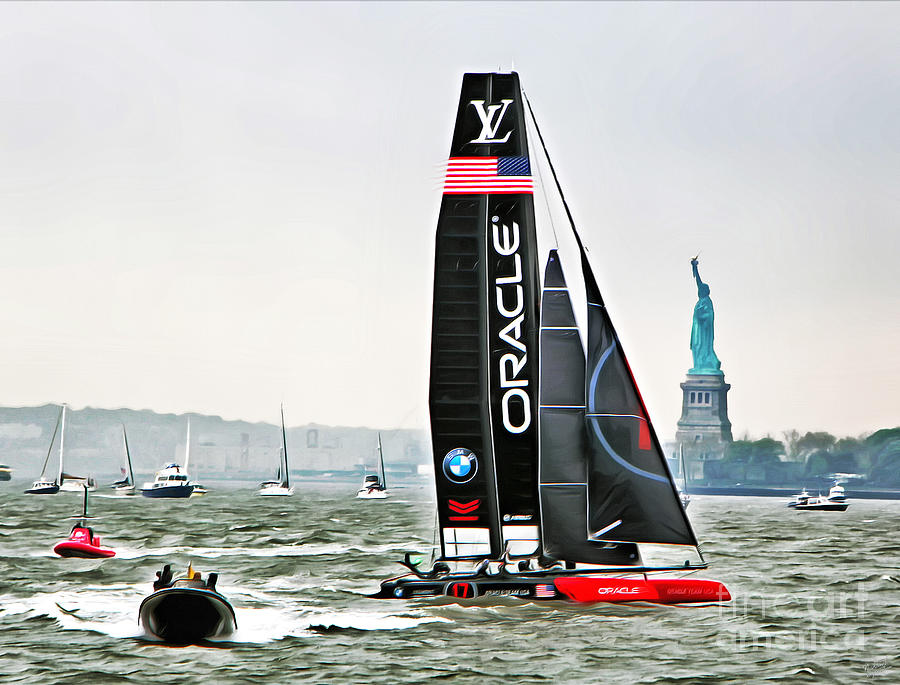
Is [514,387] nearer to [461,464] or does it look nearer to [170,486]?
[461,464]

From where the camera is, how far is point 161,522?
5616cm

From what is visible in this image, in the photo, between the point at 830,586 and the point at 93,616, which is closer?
the point at 93,616

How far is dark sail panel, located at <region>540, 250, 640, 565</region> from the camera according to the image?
19.6 meters

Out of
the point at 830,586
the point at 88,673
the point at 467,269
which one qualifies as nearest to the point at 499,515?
the point at 467,269

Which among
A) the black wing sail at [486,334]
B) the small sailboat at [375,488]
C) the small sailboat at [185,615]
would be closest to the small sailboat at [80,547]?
the small sailboat at [185,615]

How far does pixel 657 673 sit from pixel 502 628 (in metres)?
3.64

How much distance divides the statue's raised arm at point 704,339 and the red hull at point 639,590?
478 ft

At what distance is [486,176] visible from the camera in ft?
65.9

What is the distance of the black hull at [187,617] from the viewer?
18.2m

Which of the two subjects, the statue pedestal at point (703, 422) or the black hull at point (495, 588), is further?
the statue pedestal at point (703, 422)

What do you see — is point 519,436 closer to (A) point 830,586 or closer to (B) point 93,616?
(B) point 93,616

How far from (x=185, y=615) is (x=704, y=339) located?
151 metres
